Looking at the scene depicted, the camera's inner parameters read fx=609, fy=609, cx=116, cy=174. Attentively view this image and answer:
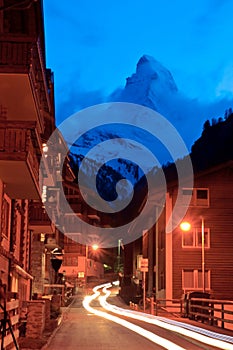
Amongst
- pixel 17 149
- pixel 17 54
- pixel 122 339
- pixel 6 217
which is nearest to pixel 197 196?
pixel 6 217

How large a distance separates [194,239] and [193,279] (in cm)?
290

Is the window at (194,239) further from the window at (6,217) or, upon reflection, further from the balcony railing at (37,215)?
the window at (6,217)

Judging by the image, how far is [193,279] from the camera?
44219mm

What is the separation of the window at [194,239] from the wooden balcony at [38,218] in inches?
537

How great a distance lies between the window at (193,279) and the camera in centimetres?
4398

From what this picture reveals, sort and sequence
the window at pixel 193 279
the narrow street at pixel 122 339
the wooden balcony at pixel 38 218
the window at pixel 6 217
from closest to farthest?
the narrow street at pixel 122 339
the window at pixel 6 217
the wooden balcony at pixel 38 218
the window at pixel 193 279

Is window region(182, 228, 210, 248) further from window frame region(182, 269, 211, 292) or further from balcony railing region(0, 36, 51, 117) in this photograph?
balcony railing region(0, 36, 51, 117)

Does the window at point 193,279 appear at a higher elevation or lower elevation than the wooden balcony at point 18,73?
lower

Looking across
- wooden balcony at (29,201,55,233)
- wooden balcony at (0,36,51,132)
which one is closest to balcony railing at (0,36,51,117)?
wooden balcony at (0,36,51,132)

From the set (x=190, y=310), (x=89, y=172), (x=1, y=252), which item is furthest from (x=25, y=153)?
(x=89, y=172)

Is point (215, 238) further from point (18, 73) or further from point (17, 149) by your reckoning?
point (17, 149)

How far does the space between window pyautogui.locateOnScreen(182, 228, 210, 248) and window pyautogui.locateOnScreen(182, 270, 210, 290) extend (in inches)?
74.2

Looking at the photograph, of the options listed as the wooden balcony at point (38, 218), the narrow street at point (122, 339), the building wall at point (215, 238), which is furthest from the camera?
the building wall at point (215, 238)

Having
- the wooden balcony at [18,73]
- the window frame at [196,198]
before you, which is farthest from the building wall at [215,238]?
the wooden balcony at [18,73]
